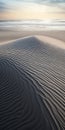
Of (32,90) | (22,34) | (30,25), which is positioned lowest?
(30,25)

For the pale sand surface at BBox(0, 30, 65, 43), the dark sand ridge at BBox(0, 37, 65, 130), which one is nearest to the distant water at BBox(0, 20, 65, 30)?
the pale sand surface at BBox(0, 30, 65, 43)

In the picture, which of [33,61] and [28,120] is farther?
[33,61]

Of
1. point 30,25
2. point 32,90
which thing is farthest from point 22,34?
point 32,90

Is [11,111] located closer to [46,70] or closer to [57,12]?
[46,70]

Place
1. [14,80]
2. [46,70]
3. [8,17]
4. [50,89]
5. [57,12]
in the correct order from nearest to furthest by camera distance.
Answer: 1. [50,89]
2. [14,80]
3. [46,70]
4. [8,17]
5. [57,12]

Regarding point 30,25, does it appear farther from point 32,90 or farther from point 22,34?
point 32,90

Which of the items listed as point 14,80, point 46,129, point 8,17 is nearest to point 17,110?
point 46,129

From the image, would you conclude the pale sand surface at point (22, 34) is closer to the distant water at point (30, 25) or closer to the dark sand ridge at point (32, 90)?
the distant water at point (30, 25)

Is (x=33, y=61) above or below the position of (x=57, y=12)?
above
